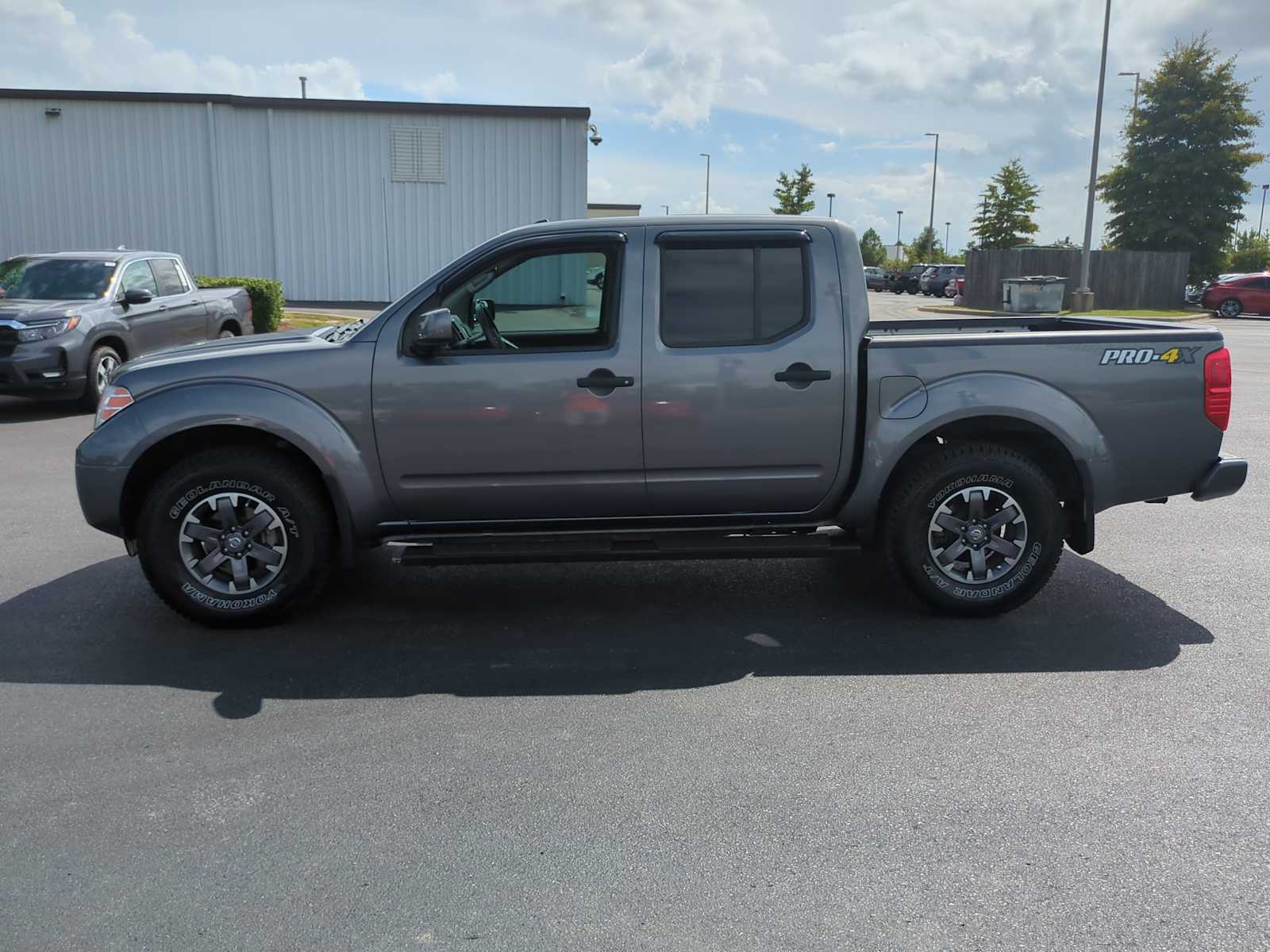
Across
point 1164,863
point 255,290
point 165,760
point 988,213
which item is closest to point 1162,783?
point 1164,863

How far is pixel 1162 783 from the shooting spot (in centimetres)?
368

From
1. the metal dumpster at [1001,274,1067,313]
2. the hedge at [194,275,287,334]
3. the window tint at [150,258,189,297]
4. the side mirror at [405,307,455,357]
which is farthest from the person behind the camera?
the metal dumpster at [1001,274,1067,313]

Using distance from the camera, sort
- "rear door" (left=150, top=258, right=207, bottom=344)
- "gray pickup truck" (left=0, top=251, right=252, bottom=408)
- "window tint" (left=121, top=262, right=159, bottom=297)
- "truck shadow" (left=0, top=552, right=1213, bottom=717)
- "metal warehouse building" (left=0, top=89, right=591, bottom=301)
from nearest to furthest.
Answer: "truck shadow" (left=0, top=552, right=1213, bottom=717), "gray pickup truck" (left=0, top=251, right=252, bottom=408), "window tint" (left=121, top=262, right=159, bottom=297), "rear door" (left=150, top=258, right=207, bottom=344), "metal warehouse building" (left=0, top=89, right=591, bottom=301)

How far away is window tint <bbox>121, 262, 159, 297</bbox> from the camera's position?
12742mm

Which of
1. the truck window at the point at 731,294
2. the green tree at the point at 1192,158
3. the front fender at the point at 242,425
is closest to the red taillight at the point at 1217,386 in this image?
the truck window at the point at 731,294

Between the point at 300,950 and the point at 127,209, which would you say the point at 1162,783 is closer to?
the point at 300,950

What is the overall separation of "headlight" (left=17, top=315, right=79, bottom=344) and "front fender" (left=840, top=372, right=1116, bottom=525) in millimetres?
A: 9609

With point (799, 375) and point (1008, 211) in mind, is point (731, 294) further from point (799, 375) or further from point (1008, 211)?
point (1008, 211)

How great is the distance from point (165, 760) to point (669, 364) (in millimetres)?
2723

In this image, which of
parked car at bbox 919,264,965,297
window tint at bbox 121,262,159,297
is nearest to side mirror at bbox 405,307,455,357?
window tint at bbox 121,262,159,297

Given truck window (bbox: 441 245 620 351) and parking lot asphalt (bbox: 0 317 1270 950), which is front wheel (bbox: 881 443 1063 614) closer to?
parking lot asphalt (bbox: 0 317 1270 950)

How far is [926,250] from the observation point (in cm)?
8194

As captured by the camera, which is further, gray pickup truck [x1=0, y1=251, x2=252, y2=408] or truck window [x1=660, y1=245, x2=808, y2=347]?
gray pickup truck [x1=0, y1=251, x2=252, y2=408]

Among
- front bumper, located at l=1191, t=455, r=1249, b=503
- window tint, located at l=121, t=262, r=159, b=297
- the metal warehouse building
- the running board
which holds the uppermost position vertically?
the metal warehouse building
